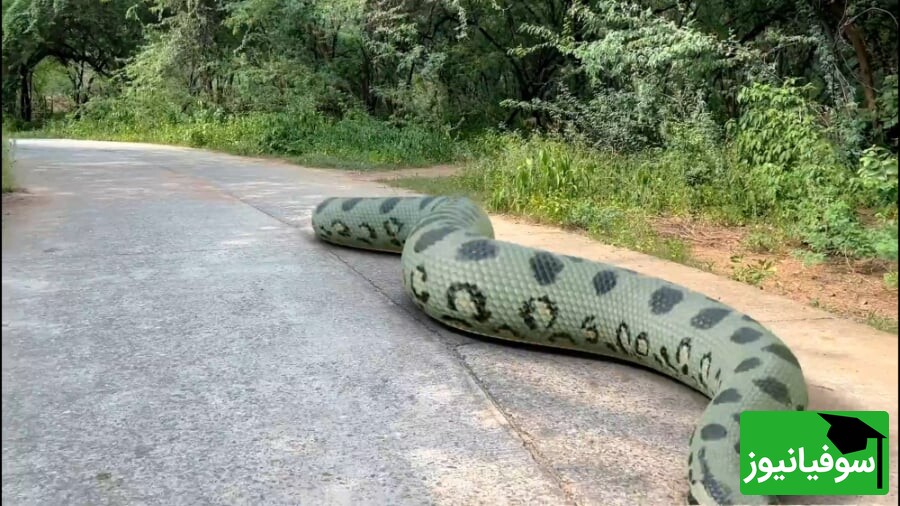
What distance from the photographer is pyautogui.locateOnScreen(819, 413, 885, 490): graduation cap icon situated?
1170 millimetres

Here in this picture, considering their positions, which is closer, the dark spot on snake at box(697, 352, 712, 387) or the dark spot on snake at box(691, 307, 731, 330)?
the dark spot on snake at box(697, 352, 712, 387)

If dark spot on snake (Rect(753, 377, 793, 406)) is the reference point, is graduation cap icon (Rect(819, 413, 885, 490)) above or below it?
above

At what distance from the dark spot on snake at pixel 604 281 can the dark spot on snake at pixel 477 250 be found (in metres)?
0.59

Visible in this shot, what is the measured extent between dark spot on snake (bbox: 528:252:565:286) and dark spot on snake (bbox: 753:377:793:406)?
55.6 inches

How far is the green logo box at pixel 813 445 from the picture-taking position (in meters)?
1.21

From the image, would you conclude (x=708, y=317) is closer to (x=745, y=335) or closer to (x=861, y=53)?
(x=745, y=335)

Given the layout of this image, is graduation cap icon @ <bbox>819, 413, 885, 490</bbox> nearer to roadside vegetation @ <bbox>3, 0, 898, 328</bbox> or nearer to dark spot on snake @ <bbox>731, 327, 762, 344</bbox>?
roadside vegetation @ <bbox>3, 0, 898, 328</bbox>

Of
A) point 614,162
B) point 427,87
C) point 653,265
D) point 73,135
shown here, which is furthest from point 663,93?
point 73,135

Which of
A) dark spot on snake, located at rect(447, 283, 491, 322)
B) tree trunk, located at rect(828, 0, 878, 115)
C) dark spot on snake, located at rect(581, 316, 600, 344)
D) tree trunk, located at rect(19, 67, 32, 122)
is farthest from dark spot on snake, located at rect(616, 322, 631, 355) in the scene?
tree trunk, located at rect(19, 67, 32, 122)

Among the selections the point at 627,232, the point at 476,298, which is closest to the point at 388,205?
the point at 476,298

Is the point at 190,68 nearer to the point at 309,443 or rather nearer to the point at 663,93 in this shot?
the point at 663,93

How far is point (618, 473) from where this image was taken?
2875 mm

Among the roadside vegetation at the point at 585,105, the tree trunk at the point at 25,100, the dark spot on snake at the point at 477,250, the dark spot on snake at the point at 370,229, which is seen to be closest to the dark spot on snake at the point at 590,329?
the dark spot on snake at the point at 477,250

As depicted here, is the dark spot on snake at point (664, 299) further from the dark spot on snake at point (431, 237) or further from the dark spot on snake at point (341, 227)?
the dark spot on snake at point (341, 227)
